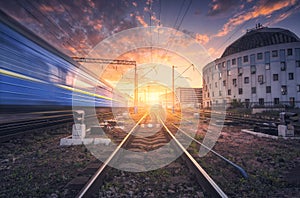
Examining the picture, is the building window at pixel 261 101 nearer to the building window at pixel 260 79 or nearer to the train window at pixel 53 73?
the building window at pixel 260 79

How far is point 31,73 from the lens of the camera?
6.24 metres

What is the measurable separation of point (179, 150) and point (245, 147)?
97.4 inches

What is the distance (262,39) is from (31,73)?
4854 centimetres

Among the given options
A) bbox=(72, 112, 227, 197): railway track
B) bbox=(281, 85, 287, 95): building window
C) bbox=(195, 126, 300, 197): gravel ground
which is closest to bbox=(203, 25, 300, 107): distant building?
bbox=(281, 85, 287, 95): building window

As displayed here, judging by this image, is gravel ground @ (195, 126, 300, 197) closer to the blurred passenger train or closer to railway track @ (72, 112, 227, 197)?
railway track @ (72, 112, 227, 197)

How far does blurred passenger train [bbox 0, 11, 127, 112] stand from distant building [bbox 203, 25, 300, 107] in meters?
36.4

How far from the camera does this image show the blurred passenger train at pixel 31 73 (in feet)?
17.0

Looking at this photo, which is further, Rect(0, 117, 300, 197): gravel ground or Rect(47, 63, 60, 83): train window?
Rect(47, 63, 60, 83): train window

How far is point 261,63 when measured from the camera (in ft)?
127

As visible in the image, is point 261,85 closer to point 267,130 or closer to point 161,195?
point 267,130

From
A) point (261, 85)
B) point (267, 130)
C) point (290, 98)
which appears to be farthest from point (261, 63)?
point (267, 130)

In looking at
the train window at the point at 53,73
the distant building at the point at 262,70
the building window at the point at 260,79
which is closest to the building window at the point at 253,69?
the distant building at the point at 262,70

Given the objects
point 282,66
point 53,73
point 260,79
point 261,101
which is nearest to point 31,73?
point 53,73

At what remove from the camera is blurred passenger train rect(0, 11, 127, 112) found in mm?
5184
